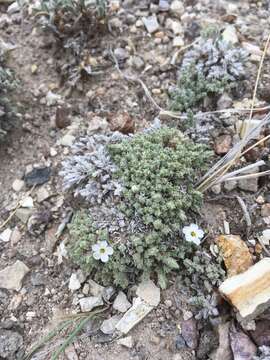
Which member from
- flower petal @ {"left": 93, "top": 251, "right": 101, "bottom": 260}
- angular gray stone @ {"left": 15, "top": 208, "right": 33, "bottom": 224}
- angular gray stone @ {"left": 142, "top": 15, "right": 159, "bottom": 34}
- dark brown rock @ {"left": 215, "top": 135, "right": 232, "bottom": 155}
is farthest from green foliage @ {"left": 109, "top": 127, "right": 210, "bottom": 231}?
angular gray stone @ {"left": 142, "top": 15, "right": 159, "bottom": 34}

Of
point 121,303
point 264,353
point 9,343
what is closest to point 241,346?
point 264,353

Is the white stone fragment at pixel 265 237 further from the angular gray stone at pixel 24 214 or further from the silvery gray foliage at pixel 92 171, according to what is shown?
the angular gray stone at pixel 24 214

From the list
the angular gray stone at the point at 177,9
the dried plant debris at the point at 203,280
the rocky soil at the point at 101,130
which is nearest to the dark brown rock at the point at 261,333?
the rocky soil at the point at 101,130

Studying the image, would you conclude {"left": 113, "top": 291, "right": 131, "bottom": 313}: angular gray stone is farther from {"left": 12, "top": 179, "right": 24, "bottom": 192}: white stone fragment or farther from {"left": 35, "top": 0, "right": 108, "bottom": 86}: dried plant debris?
{"left": 35, "top": 0, "right": 108, "bottom": 86}: dried plant debris

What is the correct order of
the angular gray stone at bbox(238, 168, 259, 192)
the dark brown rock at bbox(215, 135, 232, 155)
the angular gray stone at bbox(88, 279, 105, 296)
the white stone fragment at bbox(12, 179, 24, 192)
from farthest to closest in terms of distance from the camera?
1. the white stone fragment at bbox(12, 179, 24, 192)
2. the dark brown rock at bbox(215, 135, 232, 155)
3. the angular gray stone at bbox(238, 168, 259, 192)
4. the angular gray stone at bbox(88, 279, 105, 296)

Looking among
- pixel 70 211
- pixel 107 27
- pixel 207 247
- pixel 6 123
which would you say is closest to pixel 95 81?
pixel 107 27

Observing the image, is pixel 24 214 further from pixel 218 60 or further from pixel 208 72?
pixel 218 60
